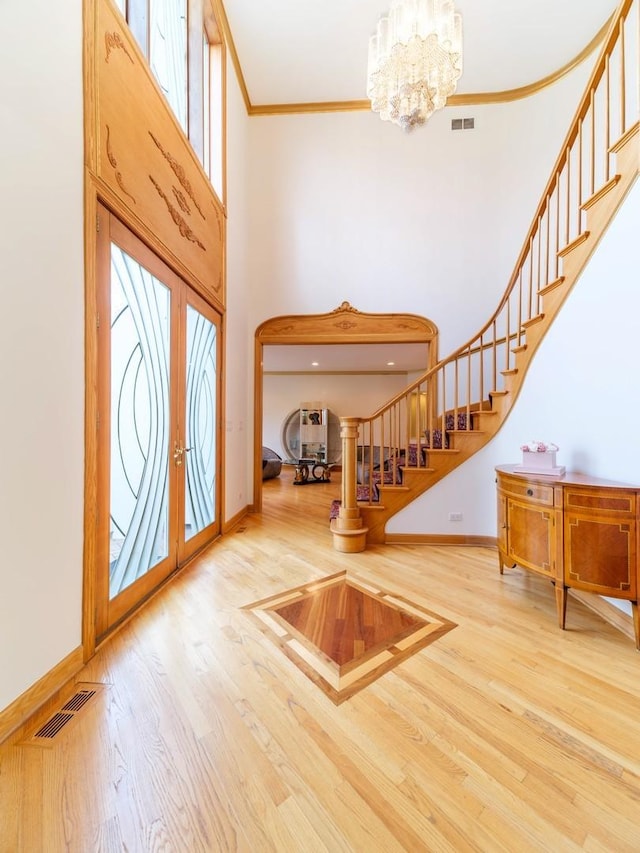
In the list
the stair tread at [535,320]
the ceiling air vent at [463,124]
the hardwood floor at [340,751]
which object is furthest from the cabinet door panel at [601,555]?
the ceiling air vent at [463,124]

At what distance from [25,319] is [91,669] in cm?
169

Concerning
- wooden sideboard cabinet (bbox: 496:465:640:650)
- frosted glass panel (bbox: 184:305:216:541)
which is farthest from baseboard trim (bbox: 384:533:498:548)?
frosted glass panel (bbox: 184:305:216:541)

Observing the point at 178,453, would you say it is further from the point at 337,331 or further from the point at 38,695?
the point at 337,331

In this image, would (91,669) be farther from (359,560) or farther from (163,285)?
(163,285)

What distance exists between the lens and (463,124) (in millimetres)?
4934

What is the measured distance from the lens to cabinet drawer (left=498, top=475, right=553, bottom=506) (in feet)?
7.48

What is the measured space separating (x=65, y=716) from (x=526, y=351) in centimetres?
391

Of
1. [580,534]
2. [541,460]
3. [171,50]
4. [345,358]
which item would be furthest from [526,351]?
Answer: [345,358]

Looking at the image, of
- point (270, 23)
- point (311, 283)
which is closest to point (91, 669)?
point (311, 283)

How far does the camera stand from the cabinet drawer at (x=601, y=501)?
198 cm

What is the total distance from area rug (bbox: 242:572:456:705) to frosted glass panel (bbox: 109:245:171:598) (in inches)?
34.2

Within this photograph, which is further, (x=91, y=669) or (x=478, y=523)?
(x=478, y=523)

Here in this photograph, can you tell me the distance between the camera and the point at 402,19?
9.04 ft

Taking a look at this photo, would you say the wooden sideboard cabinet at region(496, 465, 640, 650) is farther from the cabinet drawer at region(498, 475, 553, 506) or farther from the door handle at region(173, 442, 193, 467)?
the door handle at region(173, 442, 193, 467)
